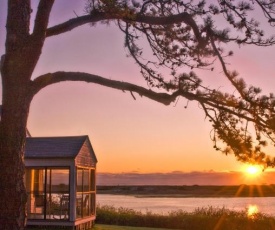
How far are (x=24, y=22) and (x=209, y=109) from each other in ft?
9.99

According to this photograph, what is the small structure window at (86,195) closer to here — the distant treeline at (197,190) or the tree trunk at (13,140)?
the tree trunk at (13,140)

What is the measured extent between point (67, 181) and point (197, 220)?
6.03m

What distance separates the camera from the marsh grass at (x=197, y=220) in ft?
66.8

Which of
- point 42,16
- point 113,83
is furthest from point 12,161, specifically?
point 42,16

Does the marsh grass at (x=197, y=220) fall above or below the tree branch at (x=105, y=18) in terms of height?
below

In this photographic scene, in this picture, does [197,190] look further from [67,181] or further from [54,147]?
[54,147]

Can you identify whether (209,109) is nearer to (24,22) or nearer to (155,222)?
(24,22)

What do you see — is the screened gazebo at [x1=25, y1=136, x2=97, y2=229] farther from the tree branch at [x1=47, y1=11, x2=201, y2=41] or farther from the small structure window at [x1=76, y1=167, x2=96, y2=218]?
the tree branch at [x1=47, y1=11, x2=201, y2=41]

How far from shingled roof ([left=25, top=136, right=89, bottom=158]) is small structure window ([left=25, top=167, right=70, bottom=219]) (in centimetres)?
57

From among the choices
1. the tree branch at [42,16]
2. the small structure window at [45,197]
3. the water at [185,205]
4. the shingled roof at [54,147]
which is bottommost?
the water at [185,205]

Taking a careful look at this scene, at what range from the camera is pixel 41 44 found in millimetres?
7773

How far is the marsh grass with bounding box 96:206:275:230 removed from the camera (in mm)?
20359

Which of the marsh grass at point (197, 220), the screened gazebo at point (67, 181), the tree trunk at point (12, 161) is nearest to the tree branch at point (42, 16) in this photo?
the tree trunk at point (12, 161)

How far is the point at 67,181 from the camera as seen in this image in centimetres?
1880
